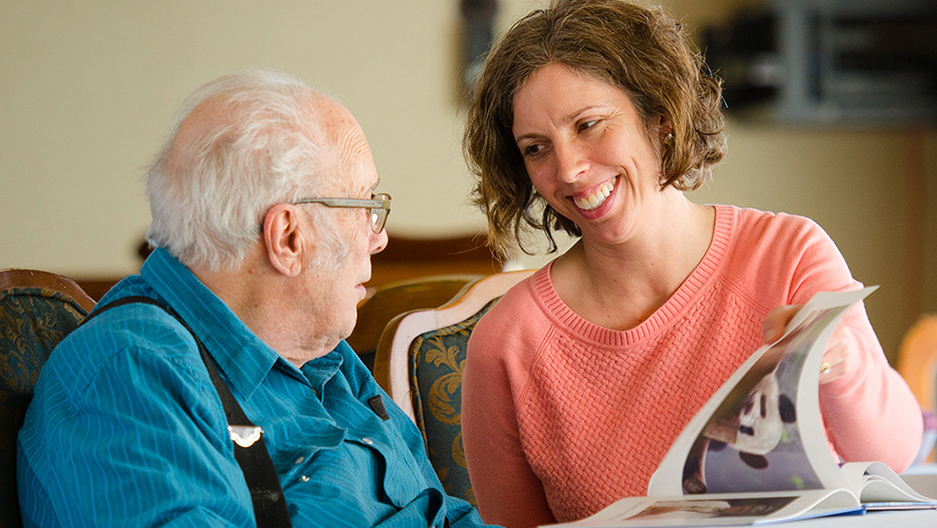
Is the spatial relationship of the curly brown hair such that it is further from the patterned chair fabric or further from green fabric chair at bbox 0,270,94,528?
green fabric chair at bbox 0,270,94,528

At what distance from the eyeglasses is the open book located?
1.61 ft

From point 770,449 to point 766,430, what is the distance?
0.02m

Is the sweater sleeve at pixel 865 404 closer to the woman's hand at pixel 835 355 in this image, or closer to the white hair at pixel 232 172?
the woman's hand at pixel 835 355

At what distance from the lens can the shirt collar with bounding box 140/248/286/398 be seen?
3.21 ft

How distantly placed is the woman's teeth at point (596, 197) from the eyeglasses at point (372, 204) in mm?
290

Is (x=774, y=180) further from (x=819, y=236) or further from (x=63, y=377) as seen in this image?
(x=63, y=377)

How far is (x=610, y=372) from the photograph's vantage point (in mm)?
1295

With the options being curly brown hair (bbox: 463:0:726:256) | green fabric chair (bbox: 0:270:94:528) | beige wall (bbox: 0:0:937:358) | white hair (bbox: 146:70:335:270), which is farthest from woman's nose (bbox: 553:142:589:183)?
beige wall (bbox: 0:0:937:358)

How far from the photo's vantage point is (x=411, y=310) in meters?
1.63

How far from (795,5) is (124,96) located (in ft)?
9.12

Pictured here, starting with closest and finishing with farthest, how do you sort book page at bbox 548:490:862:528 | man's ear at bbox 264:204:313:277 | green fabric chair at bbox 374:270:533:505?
book page at bbox 548:490:862:528 → man's ear at bbox 264:204:313:277 → green fabric chair at bbox 374:270:533:505

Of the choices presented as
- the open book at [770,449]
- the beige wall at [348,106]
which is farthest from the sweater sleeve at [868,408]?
the beige wall at [348,106]

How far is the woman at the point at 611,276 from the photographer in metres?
1.22

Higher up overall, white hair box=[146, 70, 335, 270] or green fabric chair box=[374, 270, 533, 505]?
white hair box=[146, 70, 335, 270]
